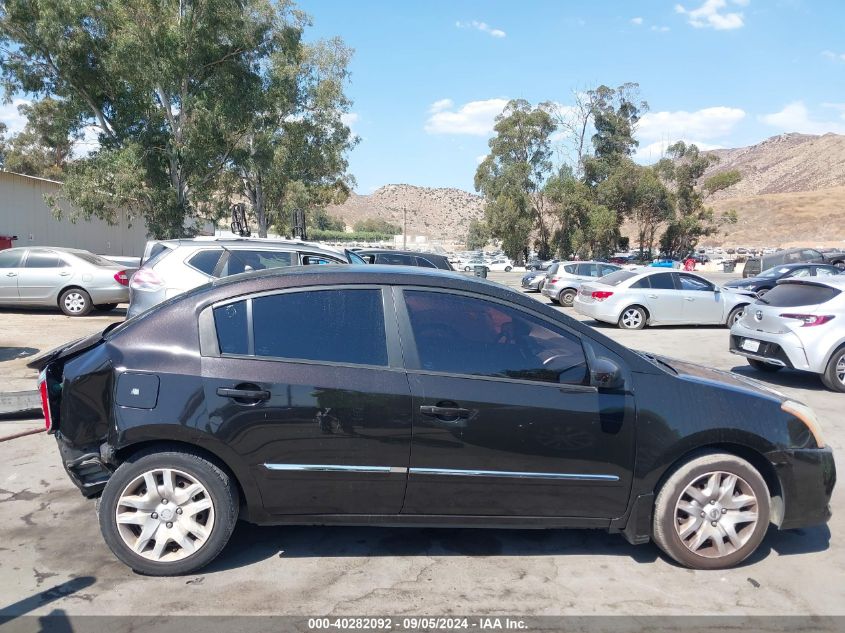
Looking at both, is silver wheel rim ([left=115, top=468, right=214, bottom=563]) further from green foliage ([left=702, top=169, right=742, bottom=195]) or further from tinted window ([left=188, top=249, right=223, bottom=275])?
green foliage ([left=702, top=169, right=742, bottom=195])

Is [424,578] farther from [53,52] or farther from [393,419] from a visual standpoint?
[53,52]

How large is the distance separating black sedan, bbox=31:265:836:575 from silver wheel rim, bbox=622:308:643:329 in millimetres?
11802

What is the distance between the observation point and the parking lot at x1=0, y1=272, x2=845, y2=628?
11.3 feet

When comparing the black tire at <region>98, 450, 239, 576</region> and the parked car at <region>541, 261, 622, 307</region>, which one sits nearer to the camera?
the black tire at <region>98, 450, 239, 576</region>

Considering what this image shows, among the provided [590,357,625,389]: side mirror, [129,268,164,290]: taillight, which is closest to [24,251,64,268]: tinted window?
[129,268,164,290]: taillight

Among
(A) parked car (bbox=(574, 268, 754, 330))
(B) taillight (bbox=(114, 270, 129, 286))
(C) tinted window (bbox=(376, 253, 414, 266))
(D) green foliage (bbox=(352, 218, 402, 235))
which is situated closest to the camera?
(B) taillight (bbox=(114, 270, 129, 286))

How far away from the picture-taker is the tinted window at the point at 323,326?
374cm

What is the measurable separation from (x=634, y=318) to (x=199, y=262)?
35.1 feet

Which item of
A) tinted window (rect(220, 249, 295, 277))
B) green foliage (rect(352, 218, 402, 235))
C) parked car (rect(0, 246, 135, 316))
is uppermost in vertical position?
green foliage (rect(352, 218, 402, 235))

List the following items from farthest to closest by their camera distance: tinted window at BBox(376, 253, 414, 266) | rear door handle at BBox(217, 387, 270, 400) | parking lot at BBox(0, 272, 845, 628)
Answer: tinted window at BBox(376, 253, 414, 266), rear door handle at BBox(217, 387, 270, 400), parking lot at BBox(0, 272, 845, 628)

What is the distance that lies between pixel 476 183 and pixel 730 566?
5627cm

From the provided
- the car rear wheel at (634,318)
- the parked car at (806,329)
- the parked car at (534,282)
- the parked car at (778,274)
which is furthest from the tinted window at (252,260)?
the parked car at (534,282)

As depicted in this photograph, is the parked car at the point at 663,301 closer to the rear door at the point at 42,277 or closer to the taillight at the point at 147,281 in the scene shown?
the taillight at the point at 147,281

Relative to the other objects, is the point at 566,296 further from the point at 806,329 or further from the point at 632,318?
the point at 806,329
